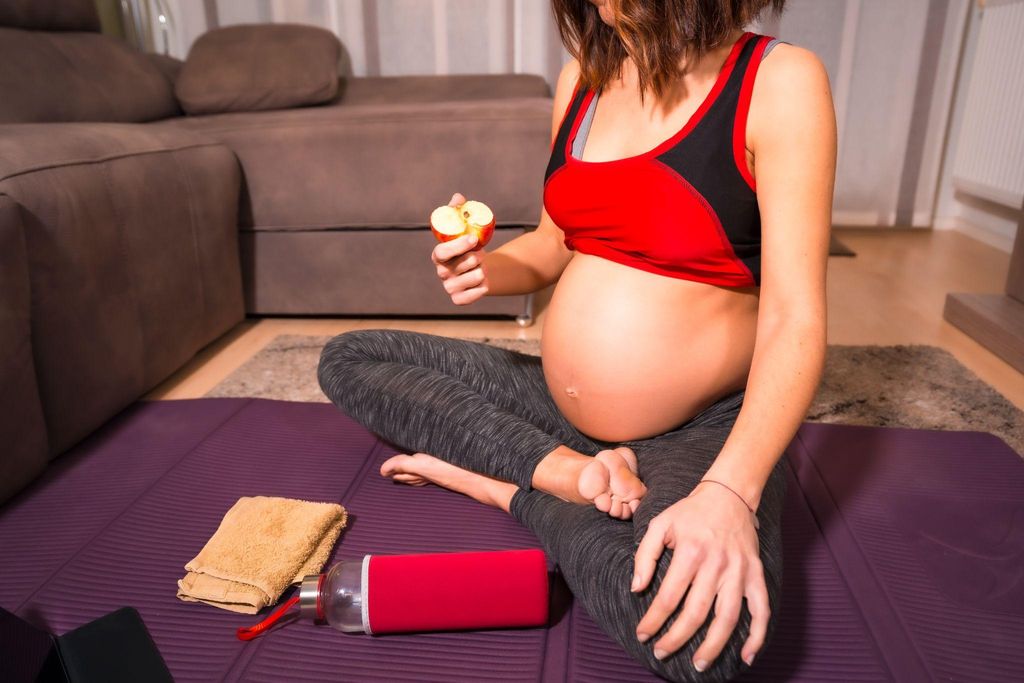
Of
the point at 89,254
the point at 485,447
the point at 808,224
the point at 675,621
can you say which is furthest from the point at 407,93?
the point at 675,621

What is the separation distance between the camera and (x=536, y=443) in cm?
91

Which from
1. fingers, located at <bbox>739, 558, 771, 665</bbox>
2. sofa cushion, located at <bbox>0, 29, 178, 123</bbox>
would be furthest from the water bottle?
sofa cushion, located at <bbox>0, 29, 178, 123</bbox>

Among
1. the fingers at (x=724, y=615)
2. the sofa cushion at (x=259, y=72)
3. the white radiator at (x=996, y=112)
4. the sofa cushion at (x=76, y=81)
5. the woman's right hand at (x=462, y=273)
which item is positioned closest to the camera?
the fingers at (x=724, y=615)

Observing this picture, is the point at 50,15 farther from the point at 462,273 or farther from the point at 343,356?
the point at 462,273

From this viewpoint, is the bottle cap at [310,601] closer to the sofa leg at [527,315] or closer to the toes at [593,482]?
the toes at [593,482]

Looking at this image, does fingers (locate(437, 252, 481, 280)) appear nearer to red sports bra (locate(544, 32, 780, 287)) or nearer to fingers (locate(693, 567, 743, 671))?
red sports bra (locate(544, 32, 780, 287))

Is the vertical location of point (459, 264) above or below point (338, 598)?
above

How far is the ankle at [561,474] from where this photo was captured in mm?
825

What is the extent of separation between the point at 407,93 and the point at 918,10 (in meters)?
1.74

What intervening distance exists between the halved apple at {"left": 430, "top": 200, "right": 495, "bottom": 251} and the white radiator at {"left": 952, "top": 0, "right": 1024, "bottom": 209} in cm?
216

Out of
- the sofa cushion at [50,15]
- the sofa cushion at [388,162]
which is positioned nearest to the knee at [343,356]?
the sofa cushion at [388,162]

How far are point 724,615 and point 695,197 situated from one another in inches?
16.3

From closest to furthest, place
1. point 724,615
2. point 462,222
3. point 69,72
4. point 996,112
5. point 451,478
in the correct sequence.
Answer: point 724,615 → point 462,222 → point 451,478 → point 69,72 → point 996,112

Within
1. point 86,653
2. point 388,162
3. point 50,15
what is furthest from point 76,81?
point 86,653
